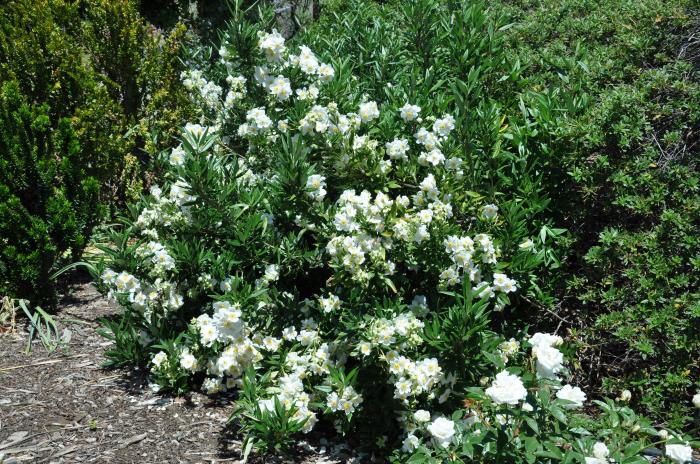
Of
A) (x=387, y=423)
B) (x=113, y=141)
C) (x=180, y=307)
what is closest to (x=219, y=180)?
(x=180, y=307)

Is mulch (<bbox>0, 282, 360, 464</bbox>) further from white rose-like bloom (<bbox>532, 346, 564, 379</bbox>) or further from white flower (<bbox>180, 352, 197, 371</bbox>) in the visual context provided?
white rose-like bloom (<bbox>532, 346, 564, 379</bbox>)

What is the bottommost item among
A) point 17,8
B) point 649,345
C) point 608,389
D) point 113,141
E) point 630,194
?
point 608,389

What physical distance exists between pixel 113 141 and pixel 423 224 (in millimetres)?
2719

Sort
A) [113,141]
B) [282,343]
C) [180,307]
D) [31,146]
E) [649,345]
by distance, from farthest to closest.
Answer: [113,141] → [31,146] → [180,307] → [282,343] → [649,345]

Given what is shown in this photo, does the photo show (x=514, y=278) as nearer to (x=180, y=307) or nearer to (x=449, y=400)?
(x=449, y=400)

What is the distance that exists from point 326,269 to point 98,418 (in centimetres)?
134

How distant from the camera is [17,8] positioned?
486 cm

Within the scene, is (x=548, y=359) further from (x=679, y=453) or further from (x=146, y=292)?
(x=146, y=292)

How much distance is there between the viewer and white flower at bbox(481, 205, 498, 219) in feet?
10.8

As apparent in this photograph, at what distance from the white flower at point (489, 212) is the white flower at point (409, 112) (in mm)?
611

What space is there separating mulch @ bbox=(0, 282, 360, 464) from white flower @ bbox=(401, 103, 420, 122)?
1660mm

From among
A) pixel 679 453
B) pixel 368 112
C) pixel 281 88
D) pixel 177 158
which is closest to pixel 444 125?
pixel 368 112

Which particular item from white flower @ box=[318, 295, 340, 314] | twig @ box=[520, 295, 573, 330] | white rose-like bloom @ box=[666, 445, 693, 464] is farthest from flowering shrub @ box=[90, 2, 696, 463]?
white rose-like bloom @ box=[666, 445, 693, 464]

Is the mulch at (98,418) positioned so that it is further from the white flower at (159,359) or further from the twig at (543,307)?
the twig at (543,307)
